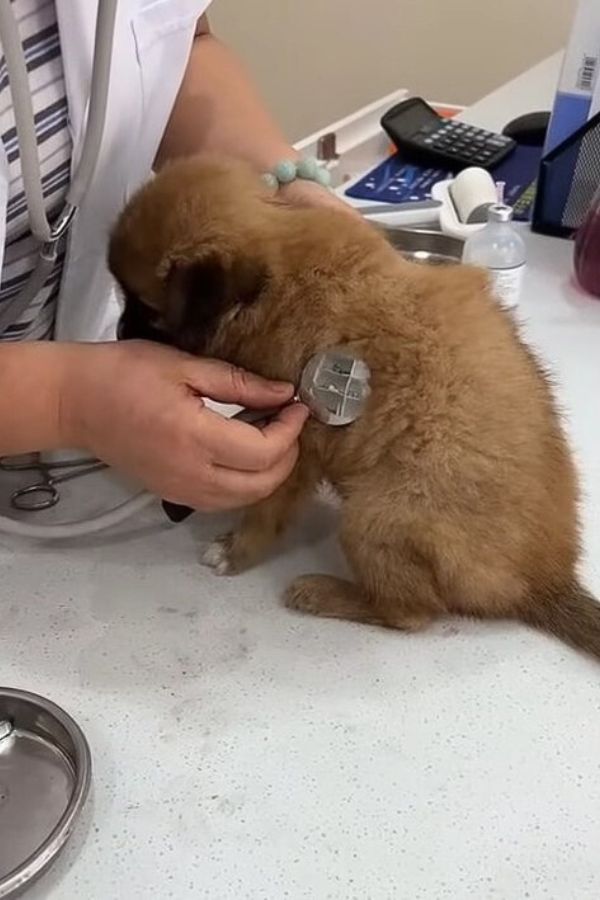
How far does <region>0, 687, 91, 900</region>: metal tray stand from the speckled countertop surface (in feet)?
0.06

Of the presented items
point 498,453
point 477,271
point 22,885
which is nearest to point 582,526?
point 498,453

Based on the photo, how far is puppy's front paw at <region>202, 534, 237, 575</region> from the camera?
82 centimetres

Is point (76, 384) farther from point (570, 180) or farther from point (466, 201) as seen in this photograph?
point (570, 180)

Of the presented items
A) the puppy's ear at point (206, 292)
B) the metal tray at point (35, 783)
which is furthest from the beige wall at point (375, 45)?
the metal tray at point (35, 783)

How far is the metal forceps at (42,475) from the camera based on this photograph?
35.0 inches

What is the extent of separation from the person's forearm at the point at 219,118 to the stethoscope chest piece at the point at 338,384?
0.28 m

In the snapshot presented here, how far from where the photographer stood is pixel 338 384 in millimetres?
784

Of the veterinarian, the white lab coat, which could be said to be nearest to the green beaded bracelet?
the veterinarian

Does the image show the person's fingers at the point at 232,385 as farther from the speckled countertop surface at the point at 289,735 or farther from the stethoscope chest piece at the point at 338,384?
the speckled countertop surface at the point at 289,735

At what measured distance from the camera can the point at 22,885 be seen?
571 millimetres

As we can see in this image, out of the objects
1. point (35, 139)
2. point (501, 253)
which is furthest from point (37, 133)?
point (501, 253)

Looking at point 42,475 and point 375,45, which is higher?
point 42,475

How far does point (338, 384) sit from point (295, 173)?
0.89ft

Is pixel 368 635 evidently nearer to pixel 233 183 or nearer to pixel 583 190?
pixel 233 183
